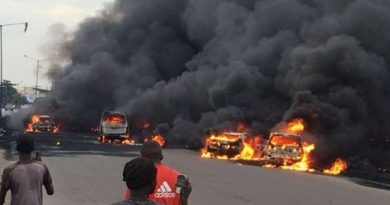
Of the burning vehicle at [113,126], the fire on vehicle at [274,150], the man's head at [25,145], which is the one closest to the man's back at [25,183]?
the man's head at [25,145]

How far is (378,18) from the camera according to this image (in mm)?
43562

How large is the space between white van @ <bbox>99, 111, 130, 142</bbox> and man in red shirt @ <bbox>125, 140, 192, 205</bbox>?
3628 centimetres

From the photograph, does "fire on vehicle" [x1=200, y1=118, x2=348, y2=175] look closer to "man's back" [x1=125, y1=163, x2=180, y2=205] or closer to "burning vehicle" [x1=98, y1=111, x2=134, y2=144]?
"burning vehicle" [x1=98, y1=111, x2=134, y2=144]

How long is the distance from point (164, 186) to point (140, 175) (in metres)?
1.31

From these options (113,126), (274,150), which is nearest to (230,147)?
(274,150)

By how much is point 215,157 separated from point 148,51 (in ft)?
117

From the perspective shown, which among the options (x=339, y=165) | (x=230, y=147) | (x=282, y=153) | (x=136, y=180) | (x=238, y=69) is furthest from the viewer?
(x=238, y=69)

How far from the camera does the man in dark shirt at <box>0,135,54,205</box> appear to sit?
235 inches

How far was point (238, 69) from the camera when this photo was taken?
46.3 m

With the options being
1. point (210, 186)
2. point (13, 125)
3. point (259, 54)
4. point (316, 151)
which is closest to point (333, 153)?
point (316, 151)

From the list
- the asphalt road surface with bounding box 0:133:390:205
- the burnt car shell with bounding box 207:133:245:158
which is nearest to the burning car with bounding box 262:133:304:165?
the asphalt road surface with bounding box 0:133:390:205

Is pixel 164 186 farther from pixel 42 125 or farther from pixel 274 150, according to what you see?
pixel 42 125

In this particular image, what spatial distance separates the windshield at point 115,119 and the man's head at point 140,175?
37515 millimetres

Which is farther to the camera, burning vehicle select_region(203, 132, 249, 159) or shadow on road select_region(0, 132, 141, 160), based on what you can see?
burning vehicle select_region(203, 132, 249, 159)
